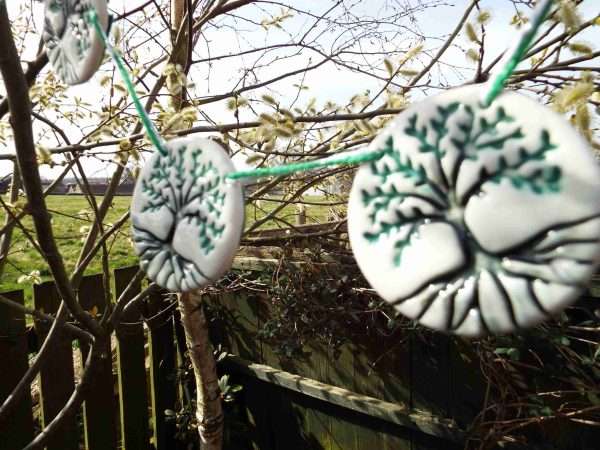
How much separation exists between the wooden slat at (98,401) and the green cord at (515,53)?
5.97 feet

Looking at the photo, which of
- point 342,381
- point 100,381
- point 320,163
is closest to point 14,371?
point 100,381

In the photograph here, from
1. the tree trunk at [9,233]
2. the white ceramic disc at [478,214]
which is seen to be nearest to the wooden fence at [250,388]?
the tree trunk at [9,233]

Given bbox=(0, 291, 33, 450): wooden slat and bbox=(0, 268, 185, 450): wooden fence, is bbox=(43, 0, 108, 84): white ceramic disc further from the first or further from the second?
bbox=(0, 291, 33, 450): wooden slat

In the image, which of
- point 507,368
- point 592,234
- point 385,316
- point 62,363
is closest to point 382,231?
point 592,234

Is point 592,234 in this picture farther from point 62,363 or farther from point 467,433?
point 62,363

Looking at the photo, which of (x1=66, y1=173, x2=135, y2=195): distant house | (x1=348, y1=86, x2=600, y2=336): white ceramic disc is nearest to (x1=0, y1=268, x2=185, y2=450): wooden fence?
(x1=66, y1=173, x2=135, y2=195): distant house

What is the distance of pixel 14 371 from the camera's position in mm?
1652

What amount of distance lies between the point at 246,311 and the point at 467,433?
1071mm

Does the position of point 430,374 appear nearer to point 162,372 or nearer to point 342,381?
point 342,381

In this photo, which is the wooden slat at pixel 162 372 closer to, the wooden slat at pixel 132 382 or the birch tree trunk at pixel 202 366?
the wooden slat at pixel 132 382

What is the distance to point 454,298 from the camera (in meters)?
0.35

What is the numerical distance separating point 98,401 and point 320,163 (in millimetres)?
1907

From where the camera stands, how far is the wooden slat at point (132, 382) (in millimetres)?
2021

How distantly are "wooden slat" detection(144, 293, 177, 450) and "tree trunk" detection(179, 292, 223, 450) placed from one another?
1.89 ft
